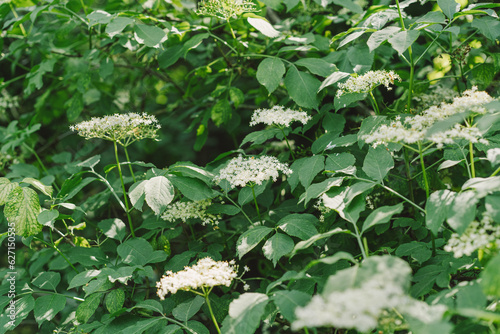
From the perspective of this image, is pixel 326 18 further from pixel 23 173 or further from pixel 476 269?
pixel 23 173

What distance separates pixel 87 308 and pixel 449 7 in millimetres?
2012

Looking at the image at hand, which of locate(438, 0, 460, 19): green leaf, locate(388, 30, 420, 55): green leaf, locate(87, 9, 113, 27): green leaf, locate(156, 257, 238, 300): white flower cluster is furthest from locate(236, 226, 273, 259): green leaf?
locate(87, 9, 113, 27): green leaf

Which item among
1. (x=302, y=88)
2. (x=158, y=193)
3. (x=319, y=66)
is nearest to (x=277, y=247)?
(x=158, y=193)

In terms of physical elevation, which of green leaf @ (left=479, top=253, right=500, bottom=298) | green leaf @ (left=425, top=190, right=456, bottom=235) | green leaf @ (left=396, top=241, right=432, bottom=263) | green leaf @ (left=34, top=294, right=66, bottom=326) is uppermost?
green leaf @ (left=479, top=253, right=500, bottom=298)

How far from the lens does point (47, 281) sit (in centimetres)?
186

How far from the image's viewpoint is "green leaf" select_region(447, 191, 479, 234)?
1.04m

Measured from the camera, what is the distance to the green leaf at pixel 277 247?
55.6 inches

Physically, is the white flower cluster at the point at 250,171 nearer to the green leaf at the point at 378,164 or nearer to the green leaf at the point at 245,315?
the green leaf at the point at 378,164

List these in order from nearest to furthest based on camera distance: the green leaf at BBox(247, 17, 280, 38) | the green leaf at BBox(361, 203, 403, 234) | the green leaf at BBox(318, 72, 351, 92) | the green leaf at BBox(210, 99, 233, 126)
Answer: the green leaf at BBox(361, 203, 403, 234), the green leaf at BBox(318, 72, 351, 92), the green leaf at BBox(247, 17, 280, 38), the green leaf at BBox(210, 99, 233, 126)

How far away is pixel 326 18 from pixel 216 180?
1417 mm

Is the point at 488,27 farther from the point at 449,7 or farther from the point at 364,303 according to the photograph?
the point at 364,303

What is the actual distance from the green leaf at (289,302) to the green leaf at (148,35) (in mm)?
1432

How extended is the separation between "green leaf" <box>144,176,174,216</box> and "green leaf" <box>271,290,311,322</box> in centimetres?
62

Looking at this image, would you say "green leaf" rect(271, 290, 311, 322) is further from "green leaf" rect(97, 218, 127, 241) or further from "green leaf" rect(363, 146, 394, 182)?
"green leaf" rect(97, 218, 127, 241)
